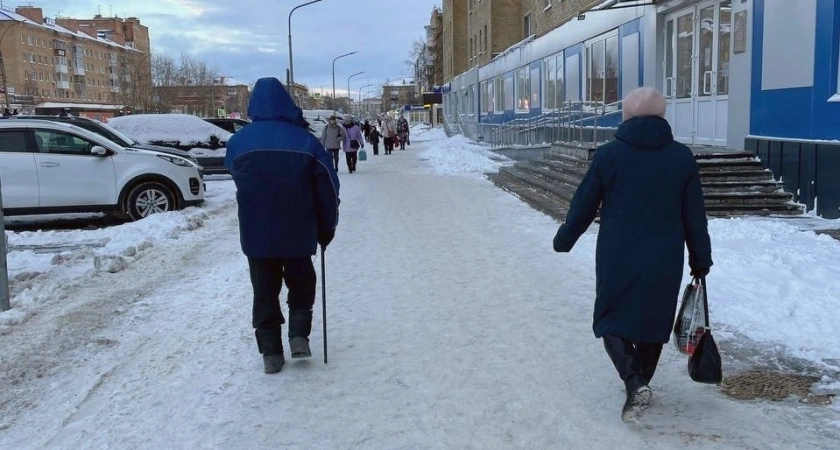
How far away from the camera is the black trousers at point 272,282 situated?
15.3 feet

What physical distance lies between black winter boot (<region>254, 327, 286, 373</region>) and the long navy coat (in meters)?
2.14

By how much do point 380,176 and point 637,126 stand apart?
16625mm

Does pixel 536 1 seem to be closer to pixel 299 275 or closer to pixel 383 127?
pixel 383 127

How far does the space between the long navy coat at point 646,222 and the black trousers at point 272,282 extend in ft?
6.32

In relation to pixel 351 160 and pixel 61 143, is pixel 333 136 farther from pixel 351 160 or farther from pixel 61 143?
pixel 61 143

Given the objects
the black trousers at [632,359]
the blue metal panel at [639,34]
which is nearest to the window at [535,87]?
the blue metal panel at [639,34]

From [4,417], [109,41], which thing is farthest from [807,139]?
[109,41]

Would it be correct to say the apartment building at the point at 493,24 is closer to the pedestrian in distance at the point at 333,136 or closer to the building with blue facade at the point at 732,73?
the building with blue facade at the point at 732,73

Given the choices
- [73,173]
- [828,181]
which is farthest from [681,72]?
[73,173]

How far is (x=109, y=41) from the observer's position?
12356 centimetres

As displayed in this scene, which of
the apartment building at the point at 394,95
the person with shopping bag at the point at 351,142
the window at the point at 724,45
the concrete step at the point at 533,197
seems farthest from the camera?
the apartment building at the point at 394,95

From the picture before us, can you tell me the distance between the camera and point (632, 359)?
3820mm

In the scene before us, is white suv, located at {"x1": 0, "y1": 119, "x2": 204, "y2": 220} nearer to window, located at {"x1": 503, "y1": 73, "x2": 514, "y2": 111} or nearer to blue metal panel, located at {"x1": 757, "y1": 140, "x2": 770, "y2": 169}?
blue metal panel, located at {"x1": 757, "y1": 140, "x2": 770, "y2": 169}

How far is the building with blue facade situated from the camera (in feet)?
31.3
